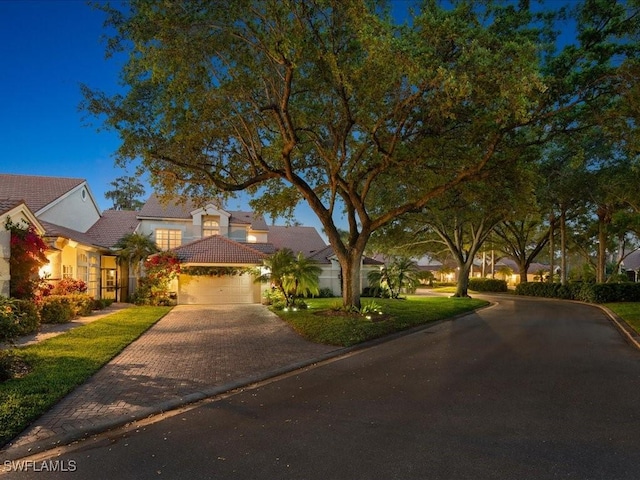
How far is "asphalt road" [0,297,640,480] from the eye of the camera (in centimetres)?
399

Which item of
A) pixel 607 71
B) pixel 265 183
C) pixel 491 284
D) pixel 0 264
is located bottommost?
pixel 491 284

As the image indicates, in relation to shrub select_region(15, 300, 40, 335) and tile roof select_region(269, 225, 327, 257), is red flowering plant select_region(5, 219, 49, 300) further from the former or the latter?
tile roof select_region(269, 225, 327, 257)

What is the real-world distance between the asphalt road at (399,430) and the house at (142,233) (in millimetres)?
12373

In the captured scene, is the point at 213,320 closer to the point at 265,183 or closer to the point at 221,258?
the point at 265,183

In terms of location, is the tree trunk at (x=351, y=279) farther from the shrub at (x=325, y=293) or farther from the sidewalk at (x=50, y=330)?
the shrub at (x=325, y=293)

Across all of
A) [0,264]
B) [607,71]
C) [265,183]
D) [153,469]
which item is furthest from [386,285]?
[153,469]

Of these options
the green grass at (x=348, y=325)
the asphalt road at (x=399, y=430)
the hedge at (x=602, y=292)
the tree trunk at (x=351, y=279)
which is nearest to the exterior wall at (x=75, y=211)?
the green grass at (x=348, y=325)

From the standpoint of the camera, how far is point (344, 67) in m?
10.5

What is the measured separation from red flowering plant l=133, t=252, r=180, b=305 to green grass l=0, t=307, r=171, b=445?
7.79 meters

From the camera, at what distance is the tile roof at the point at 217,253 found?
75.4 feet

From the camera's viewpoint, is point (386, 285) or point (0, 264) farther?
point (386, 285)

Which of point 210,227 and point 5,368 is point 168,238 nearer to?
point 210,227

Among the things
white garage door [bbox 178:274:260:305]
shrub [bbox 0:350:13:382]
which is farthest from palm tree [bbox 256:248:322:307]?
shrub [bbox 0:350:13:382]

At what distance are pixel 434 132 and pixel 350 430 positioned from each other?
36.0ft
